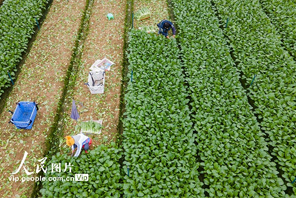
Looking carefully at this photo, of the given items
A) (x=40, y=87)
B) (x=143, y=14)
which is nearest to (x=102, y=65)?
(x=40, y=87)

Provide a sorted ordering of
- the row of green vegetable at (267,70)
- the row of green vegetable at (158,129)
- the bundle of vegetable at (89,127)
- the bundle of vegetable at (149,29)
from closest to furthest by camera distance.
Result: 1. the row of green vegetable at (158,129)
2. the row of green vegetable at (267,70)
3. the bundle of vegetable at (89,127)
4. the bundle of vegetable at (149,29)

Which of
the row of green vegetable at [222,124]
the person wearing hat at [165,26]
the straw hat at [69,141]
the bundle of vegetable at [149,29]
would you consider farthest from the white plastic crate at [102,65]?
the straw hat at [69,141]

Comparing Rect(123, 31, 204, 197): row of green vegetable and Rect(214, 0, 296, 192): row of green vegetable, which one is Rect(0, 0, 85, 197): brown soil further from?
Rect(214, 0, 296, 192): row of green vegetable

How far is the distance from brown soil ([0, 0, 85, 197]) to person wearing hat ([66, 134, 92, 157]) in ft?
3.50

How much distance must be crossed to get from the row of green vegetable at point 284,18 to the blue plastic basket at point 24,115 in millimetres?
11069

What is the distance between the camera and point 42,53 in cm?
973

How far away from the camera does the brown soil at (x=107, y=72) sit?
309 inches

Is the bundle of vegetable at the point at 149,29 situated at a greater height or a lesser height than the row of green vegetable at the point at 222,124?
greater

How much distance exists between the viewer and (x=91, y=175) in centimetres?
625

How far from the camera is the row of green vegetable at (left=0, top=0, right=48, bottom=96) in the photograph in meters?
8.70

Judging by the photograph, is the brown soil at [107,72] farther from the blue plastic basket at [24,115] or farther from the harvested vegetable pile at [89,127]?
the blue plastic basket at [24,115]

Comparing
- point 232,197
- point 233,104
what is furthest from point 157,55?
point 232,197

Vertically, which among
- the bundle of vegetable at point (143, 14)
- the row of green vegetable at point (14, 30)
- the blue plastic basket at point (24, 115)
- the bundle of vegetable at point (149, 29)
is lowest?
the blue plastic basket at point (24, 115)

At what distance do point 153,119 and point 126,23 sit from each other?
630 centimetres
